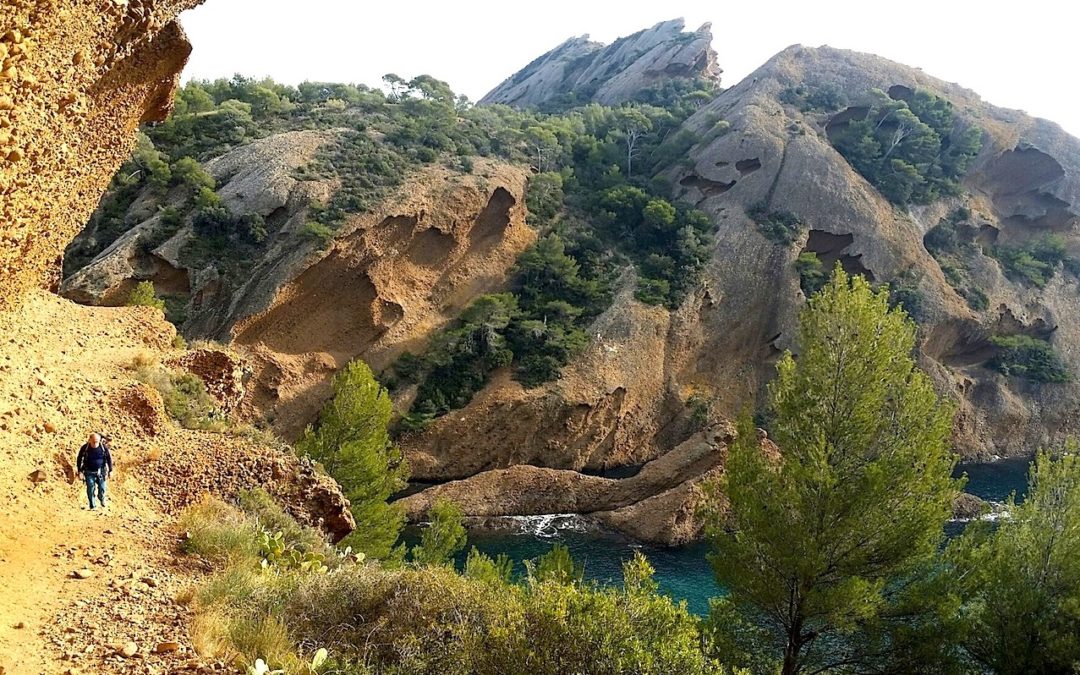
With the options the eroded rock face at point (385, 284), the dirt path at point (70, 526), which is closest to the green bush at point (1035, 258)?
the eroded rock face at point (385, 284)

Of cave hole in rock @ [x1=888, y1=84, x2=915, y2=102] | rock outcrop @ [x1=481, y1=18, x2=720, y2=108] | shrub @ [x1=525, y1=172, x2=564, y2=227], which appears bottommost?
shrub @ [x1=525, y1=172, x2=564, y2=227]

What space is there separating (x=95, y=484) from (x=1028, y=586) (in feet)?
44.7

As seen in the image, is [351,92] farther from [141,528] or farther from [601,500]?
[141,528]

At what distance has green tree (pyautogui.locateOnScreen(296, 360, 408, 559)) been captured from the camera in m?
16.8

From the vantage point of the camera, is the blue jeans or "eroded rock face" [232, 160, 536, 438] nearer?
the blue jeans

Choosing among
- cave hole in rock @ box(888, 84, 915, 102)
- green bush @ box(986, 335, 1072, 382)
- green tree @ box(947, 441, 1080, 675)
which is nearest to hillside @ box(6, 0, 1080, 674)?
green bush @ box(986, 335, 1072, 382)

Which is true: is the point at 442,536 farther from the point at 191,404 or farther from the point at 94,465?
the point at 94,465

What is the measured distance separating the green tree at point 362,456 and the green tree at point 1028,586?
12771 mm

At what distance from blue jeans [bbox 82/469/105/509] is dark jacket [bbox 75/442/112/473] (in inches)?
2.0

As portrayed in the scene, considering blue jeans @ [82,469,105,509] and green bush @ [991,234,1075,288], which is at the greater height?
green bush @ [991,234,1075,288]

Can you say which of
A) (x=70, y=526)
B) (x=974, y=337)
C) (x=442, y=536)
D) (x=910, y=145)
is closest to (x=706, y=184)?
(x=910, y=145)

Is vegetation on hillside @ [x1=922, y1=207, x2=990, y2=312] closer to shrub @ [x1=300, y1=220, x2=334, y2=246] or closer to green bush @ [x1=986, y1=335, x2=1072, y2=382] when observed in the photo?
green bush @ [x1=986, y1=335, x2=1072, y2=382]

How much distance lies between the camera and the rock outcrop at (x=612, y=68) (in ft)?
237

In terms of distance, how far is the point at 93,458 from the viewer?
7.90 meters
